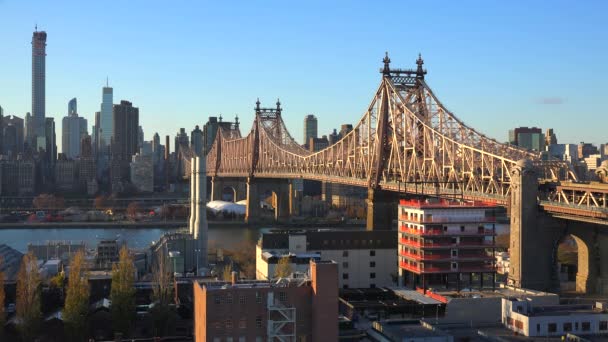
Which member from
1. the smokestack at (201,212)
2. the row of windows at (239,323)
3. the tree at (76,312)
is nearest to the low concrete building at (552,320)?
the row of windows at (239,323)

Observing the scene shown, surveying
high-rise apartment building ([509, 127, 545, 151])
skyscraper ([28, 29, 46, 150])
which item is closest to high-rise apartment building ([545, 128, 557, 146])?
high-rise apartment building ([509, 127, 545, 151])

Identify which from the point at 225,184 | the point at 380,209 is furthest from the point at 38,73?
the point at 380,209

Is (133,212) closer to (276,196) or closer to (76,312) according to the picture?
(276,196)

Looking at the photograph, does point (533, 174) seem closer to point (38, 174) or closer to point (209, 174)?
point (209, 174)

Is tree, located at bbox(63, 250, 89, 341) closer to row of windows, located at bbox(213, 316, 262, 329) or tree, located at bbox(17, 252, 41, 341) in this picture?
tree, located at bbox(17, 252, 41, 341)

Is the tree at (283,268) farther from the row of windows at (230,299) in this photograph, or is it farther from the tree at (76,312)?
the row of windows at (230,299)

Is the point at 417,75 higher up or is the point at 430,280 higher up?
the point at 417,75

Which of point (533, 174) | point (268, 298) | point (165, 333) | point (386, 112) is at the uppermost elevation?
point (386, 112)

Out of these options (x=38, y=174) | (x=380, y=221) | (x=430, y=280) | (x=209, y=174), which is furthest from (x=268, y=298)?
(x=38, y=174)
